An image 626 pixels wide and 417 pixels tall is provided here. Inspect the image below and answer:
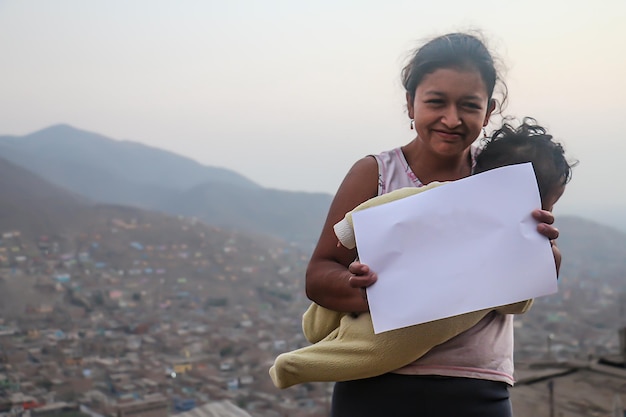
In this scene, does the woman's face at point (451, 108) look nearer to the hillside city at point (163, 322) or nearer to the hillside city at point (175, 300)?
the hillside city at point (175, 300)

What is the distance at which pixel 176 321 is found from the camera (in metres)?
4.14

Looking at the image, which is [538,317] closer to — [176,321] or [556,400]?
[556,400]

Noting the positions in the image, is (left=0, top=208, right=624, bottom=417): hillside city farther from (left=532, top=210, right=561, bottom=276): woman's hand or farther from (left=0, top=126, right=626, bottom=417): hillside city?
(left=532, top=210, right=561, bottom=276): woman's hand

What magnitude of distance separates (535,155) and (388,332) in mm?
366

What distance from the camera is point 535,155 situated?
3.09 feet

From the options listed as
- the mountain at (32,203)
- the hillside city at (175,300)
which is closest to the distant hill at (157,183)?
the hillside city at (175,300)

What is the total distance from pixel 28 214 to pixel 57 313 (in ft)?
3.00

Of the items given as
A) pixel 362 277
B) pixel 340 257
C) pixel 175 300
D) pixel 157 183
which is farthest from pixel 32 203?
pixel 362 277

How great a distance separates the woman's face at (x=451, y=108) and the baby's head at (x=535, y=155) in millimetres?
54

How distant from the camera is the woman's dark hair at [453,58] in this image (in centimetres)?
94

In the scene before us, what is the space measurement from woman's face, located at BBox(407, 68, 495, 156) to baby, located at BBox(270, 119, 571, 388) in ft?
0.24

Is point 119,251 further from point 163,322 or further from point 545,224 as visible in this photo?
point 545,224

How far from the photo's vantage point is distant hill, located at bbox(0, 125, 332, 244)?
525 centimetres

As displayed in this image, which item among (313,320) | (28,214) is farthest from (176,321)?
(313,320)
